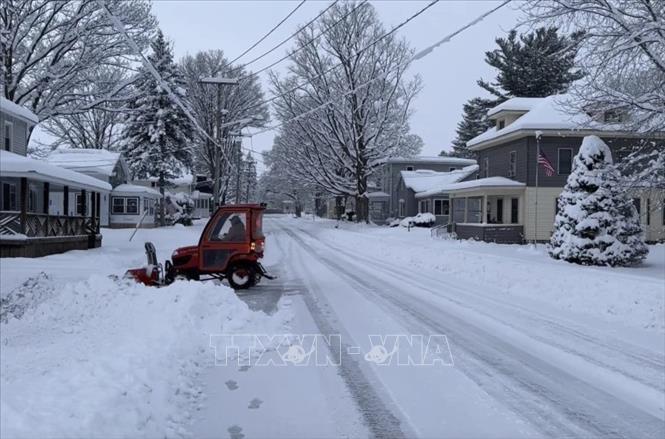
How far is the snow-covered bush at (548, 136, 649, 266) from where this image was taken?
65.4 ft

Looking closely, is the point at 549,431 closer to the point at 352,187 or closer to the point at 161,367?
the point at 161,367

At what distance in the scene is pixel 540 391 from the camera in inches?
263

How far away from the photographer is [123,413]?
4895 mm

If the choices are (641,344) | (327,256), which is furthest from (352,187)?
(641,344)

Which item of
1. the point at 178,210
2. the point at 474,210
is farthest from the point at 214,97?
the point at 474,210

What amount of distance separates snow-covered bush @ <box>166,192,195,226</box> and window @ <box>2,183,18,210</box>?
24977mm

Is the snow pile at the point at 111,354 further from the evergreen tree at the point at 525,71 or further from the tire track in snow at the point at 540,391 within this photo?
the evergreen tree at the point at 525,71

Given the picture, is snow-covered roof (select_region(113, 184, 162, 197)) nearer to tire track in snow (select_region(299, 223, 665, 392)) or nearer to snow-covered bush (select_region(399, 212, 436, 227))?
snow-covered bush (select_region(399, 212, 436, 227))

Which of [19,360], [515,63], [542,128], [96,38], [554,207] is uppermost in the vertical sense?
[515,63]

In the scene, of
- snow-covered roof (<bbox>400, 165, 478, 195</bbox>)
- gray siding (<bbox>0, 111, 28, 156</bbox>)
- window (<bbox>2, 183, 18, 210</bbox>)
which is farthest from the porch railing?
snow-covered roof (<bbox>400, 165, 478, 195</bbox>)

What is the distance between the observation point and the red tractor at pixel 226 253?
1535 centimetres

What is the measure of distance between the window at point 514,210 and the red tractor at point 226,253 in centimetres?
2386

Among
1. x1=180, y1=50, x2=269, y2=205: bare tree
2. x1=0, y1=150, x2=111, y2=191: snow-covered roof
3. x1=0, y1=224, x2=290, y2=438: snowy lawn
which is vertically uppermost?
x1=180, y1=50, x2=269, y2=205: bare tree

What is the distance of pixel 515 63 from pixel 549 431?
54126 millimetres
